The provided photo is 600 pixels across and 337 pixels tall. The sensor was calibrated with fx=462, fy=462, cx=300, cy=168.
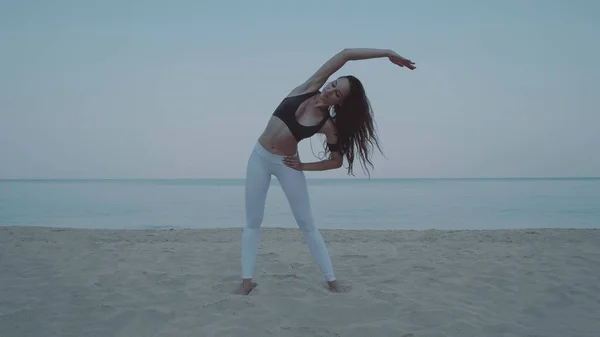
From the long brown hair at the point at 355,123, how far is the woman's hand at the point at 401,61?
32 centimetres

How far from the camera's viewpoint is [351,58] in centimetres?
361

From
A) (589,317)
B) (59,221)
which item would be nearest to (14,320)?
(589,317)

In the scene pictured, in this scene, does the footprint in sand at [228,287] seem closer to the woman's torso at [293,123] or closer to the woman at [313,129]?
the woman at [313,129]

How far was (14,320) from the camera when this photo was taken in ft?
Answer: 10.8

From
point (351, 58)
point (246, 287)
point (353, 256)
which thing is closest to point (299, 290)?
point (246, 287)

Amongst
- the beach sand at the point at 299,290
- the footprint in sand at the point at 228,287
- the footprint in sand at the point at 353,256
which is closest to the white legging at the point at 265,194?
the footprint in sand at the point at 228,287

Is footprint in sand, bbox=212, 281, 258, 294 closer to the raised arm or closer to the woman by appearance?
the woman

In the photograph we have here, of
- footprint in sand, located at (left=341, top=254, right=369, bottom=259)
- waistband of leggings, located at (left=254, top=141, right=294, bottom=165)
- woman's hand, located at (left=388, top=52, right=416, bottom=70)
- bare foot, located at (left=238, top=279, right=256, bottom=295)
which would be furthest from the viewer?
footprint in sand, located at (left=341, top=254, right=369, bottom=259)

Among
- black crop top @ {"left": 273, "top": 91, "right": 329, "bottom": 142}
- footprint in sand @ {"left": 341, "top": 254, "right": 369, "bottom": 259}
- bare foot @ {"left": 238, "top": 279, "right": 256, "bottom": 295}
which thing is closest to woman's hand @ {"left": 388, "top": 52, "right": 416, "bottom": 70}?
black crop top @ {"left": 273, "top": 91, "right": 329, "bottom": 142}

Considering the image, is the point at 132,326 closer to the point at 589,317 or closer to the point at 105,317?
the point at 105,317

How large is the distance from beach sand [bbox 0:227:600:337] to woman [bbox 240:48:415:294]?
644mm

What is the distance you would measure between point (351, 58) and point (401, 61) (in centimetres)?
39

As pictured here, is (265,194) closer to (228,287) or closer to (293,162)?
(293,162)

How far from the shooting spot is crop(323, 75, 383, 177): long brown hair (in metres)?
3.63
